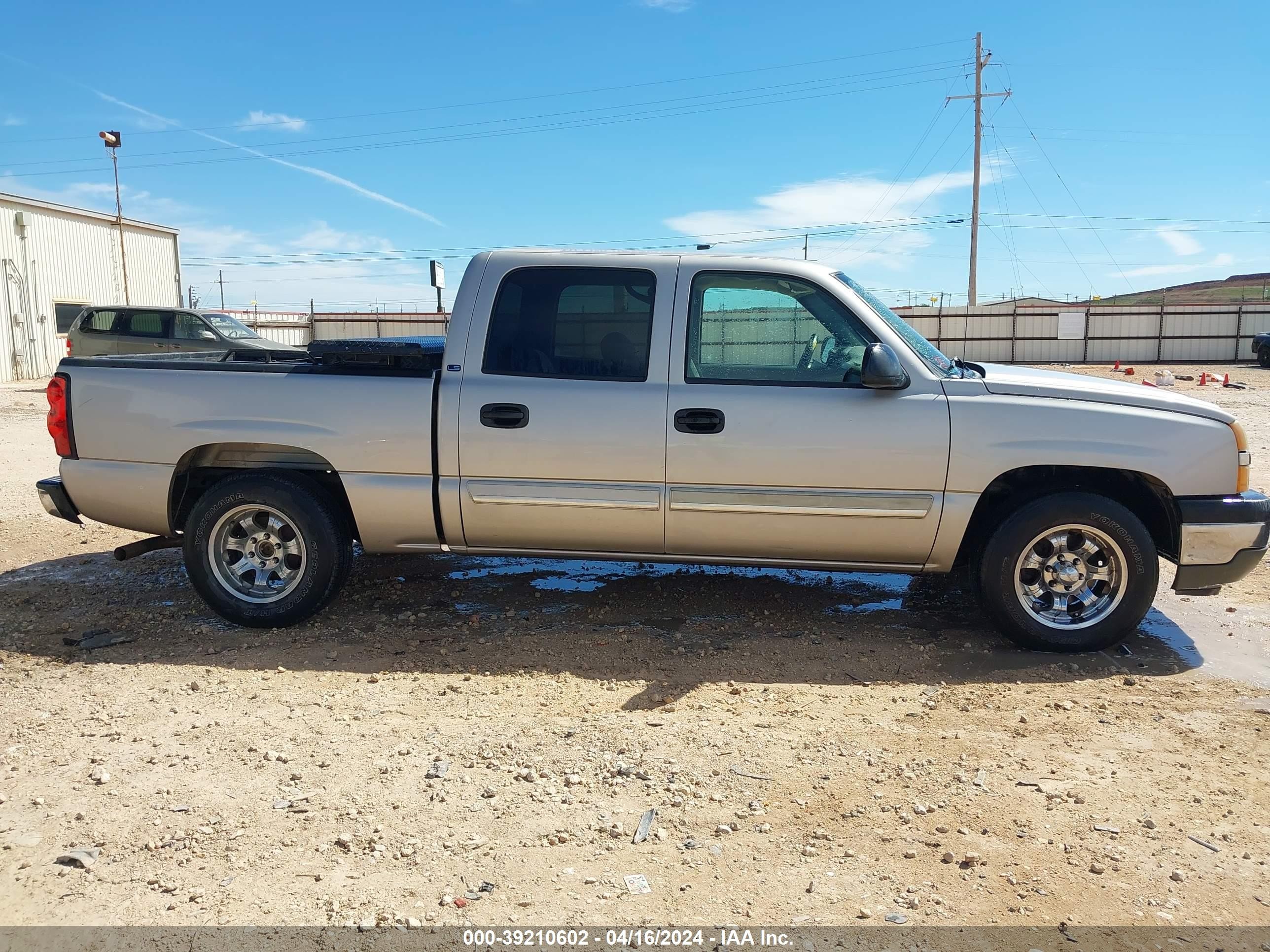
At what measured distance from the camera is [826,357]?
15.3ft

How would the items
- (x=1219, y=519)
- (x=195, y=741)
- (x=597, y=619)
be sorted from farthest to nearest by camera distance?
(x=597, y=619)
(x=1219, y=519)
(x=195, y=741)

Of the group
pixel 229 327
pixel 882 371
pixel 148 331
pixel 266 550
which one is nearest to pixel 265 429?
pixel 266 550

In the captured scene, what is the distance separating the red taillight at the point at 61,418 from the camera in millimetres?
5023

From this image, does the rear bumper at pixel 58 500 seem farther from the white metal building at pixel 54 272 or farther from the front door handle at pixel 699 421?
the white metal building at pixel 54 272

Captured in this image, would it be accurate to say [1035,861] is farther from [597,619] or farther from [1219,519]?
[597,619]

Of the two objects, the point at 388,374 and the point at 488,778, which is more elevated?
the point at 388,374

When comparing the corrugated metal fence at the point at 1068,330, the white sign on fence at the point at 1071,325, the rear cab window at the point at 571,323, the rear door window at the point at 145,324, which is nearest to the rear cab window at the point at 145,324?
the rear door window at the point at 145,324

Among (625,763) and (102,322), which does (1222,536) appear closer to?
(625,763)

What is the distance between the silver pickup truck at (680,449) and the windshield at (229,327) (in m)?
13.3

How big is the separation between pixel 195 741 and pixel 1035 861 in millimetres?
3140

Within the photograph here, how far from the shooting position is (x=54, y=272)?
2545 cm

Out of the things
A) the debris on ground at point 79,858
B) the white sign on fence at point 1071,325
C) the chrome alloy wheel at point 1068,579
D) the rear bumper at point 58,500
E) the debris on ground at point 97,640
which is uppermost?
the white sign on fence at point 1071,325

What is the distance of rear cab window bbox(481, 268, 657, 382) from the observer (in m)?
4.75

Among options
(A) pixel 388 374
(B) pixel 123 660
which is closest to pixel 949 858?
(A) pixel 388 374
